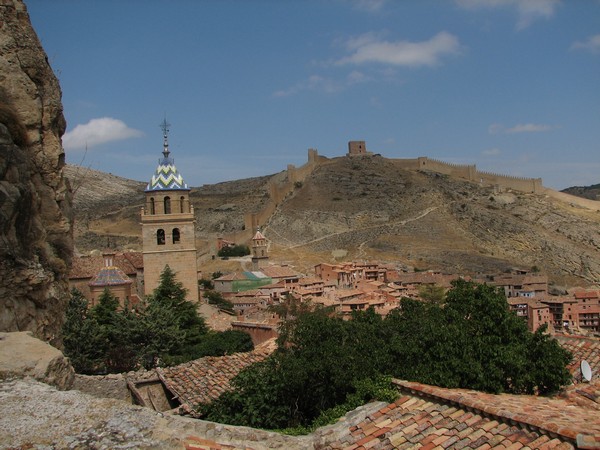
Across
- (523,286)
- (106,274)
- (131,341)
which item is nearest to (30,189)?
(131,341)

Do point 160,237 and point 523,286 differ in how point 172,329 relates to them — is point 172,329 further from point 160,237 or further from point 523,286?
point 523,286

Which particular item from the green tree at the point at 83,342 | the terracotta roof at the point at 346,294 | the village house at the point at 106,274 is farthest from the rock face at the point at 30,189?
the terracotta roof at the point at 346,294

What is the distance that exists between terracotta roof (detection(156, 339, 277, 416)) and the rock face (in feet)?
15.1

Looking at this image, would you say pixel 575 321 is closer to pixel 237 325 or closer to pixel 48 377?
pixel 237 325

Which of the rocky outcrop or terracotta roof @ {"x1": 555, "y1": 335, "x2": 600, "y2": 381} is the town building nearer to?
terracotta roof @ {"x1": 555, "y1": 335, "x2": 600, "y2": 381}

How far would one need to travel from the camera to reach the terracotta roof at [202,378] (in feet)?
39.2

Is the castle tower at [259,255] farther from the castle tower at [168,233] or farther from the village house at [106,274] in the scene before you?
the castle tower at [168,233]

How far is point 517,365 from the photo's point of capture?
8414mm

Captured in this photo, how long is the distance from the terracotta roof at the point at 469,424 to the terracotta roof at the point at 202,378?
17.6 ft

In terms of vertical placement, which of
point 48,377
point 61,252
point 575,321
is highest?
point 61,252

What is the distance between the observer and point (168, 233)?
29281 millimetres

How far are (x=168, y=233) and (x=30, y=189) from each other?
22.5 metres

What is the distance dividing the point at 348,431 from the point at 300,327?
4057 mm

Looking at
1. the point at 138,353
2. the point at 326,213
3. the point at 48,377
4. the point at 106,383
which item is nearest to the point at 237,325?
the point at 138,353
